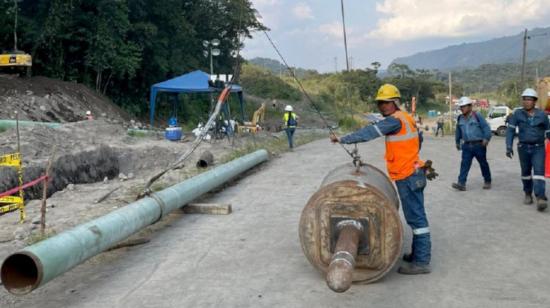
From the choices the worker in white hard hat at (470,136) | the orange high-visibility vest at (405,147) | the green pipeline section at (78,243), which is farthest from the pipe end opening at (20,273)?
the worker in white hard hat at (470,136)

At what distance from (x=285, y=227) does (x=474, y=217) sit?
2689 mm

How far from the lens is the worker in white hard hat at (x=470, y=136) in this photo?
387 inches

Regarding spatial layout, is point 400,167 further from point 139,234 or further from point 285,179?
point 285,179

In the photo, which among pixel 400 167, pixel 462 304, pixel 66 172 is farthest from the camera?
pixel 66 172

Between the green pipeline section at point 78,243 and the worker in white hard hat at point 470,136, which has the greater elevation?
the worker in white hard hat at point 470,136

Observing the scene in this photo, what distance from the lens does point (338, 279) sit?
14.2ft

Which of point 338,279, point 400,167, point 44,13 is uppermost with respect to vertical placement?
point 44,13

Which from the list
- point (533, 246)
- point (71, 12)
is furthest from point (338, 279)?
point (71, 12)

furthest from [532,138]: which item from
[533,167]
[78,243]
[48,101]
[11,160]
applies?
[48,101]

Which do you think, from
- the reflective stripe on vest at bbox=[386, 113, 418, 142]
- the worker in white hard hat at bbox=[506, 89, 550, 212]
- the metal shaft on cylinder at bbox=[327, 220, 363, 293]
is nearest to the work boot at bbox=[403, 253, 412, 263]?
the metal shaft on cylinder at bbox=[327, 220, 363, 293]

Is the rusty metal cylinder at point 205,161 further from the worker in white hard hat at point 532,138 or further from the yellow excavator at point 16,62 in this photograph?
the yellow excavator at point 16,62

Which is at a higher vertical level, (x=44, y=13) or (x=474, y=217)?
(x=44, y=13)

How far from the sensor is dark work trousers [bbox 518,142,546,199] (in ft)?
27.3

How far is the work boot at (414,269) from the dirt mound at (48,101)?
1837cm
